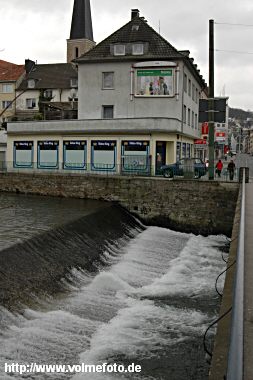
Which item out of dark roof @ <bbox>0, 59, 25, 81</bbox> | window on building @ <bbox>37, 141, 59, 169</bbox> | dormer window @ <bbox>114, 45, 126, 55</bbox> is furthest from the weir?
dark roof @ <bbox>0, 59, 25, 81</bbox>

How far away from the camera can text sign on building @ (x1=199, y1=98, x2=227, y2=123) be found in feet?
73.7

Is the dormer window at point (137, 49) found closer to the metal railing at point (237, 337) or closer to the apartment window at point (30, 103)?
the apartment window at point (30, 103)

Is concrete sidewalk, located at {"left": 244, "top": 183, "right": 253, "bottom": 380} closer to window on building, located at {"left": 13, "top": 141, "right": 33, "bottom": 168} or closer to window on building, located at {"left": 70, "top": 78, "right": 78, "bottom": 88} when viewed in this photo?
window on building, located at {"left": 13, "top": 141, "right": 33, "bottom": 168}

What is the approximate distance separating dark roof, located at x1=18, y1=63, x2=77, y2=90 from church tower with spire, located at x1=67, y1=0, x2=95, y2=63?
10.4 metres

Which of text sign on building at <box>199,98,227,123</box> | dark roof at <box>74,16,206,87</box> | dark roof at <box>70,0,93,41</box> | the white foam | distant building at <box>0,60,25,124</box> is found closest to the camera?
the white foam

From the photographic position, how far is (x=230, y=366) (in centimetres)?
283

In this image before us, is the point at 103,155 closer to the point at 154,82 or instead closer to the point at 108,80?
the point at 154,82

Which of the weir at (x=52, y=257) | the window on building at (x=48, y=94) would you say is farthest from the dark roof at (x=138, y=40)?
the window on building at (x=48, y=94)

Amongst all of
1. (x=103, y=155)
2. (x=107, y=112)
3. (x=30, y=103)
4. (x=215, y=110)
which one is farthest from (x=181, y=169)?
(x=30, y=103)

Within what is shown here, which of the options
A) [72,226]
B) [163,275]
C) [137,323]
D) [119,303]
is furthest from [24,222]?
[137,323]

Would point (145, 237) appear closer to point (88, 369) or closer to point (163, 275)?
point (163, 275)

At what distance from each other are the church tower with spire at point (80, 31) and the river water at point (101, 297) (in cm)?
6158

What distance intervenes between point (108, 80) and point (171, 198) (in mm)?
15275

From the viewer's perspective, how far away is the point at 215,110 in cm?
2291
